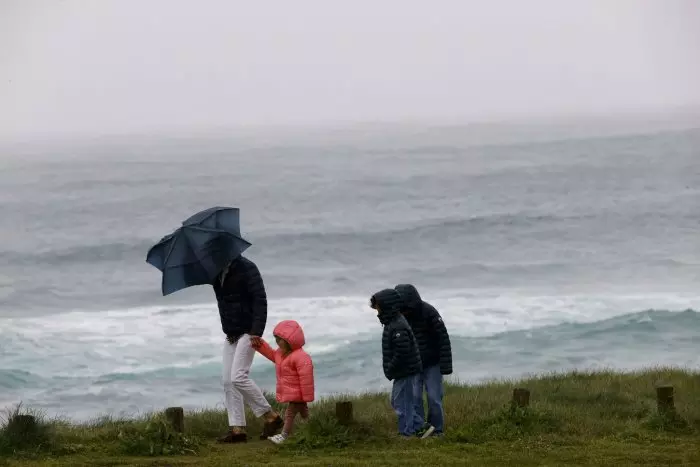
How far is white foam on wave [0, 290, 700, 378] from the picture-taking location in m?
27.6

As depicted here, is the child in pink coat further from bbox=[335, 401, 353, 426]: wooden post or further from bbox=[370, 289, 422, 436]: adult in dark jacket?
bbox=[370, 289, 422, 436]: adult in dark jacket

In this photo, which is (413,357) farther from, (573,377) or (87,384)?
(87,384)

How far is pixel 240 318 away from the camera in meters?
11.0

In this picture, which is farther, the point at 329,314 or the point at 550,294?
the point at 550,294

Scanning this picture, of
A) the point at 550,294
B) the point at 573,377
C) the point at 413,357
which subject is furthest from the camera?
the point at 550,294

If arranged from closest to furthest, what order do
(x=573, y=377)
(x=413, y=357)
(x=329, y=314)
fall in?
1. (x=413, y=357)
2. (x=573, y=377)
3. (x=329, y=314)

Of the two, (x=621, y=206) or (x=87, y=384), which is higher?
(x=621, y=206)

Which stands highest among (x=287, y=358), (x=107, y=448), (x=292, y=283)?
(x=292, y=283)

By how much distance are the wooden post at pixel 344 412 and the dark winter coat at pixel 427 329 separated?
82cm

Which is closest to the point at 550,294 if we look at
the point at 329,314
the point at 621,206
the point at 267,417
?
the point at 329,314

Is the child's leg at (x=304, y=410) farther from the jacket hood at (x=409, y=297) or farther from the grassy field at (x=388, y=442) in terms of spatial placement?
the jacket hood at (x=409, y=297)

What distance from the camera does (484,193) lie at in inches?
1983

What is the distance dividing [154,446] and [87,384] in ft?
51.0

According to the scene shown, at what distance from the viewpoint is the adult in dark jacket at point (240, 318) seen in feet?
35.8
